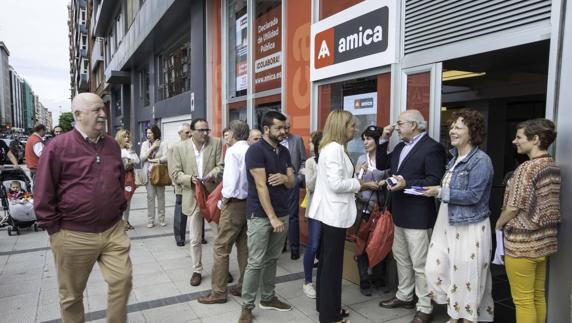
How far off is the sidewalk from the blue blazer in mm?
948

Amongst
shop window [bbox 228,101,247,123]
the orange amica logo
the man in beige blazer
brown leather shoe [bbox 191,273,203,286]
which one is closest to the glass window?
the orange amica logo

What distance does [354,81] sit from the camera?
202 inches

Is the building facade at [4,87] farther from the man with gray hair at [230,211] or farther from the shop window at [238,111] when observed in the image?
the man with gray hair at [230,211]

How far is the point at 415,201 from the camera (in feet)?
11.4

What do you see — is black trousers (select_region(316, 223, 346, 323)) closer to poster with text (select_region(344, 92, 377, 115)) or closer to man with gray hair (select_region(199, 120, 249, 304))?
man with gray hair (select_region(199, 120, 249, 304))

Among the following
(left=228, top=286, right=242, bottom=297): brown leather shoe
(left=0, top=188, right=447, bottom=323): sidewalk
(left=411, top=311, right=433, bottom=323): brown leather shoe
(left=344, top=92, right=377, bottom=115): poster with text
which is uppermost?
(left=344, top=92, right=377, bottom=115): poster with text

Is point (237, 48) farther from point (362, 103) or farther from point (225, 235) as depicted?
point (225, 235)

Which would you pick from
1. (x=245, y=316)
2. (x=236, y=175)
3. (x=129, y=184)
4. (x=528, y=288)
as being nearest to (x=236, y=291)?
(x=245, y=316)

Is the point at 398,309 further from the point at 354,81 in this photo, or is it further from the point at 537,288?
the point at 354,81

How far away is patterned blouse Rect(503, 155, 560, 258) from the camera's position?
8.66ft

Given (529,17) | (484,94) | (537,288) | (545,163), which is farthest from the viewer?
(484,94)

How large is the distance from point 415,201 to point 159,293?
2.84 m

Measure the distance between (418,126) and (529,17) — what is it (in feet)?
3.84

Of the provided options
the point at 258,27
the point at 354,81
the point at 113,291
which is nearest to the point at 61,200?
the point at 113,291
